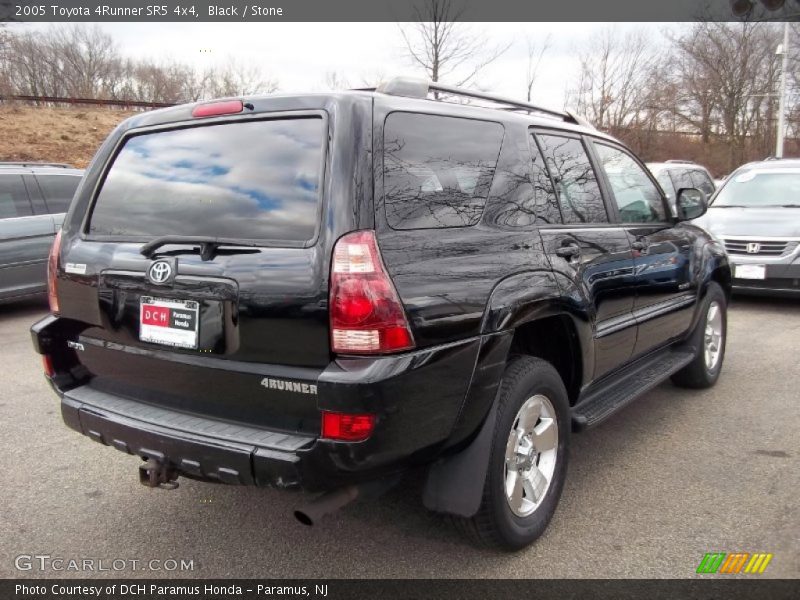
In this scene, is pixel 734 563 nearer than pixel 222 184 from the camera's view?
No

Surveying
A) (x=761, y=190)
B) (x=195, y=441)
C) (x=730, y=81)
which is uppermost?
(x=730, y=81)

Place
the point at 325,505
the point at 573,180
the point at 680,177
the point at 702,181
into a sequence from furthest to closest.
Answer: the point at 702,181 → the point at 680,177 → the point at 573,180 → the point at 325,505

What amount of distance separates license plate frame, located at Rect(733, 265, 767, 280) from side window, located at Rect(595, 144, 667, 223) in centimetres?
407

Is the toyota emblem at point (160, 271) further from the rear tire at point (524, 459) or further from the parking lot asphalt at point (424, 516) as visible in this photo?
the rear tire at point (524, 459)

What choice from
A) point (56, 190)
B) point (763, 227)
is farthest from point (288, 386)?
point (763, 227)

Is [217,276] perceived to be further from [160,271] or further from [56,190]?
[56,190]

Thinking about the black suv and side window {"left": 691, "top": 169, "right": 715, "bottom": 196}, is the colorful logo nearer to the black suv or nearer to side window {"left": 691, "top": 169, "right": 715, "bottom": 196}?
the black suv

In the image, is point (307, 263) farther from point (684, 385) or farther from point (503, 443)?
point (684, 385)

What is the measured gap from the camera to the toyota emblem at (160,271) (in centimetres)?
240

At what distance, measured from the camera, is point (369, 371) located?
210 cm

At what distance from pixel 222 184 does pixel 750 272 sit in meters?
7.19

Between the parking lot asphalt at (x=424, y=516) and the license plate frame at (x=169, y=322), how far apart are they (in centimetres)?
99

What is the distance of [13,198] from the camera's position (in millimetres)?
7594

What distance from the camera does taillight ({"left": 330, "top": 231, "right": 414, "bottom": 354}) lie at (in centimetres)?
212
